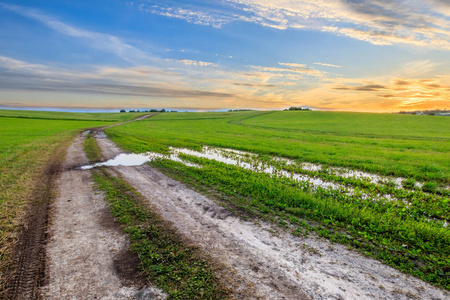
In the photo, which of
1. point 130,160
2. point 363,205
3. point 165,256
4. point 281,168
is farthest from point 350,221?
point 130,160

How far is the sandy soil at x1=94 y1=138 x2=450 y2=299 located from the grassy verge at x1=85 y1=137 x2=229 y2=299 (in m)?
0.33

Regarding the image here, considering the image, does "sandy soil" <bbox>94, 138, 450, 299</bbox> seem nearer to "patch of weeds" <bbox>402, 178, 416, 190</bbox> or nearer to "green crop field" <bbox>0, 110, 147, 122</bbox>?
"patch of weeds" <bbox>402, 178, 416, 190</bbox>

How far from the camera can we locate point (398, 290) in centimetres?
366

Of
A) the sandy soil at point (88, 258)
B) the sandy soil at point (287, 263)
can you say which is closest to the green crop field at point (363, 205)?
the sandy soil at point (287, 263)

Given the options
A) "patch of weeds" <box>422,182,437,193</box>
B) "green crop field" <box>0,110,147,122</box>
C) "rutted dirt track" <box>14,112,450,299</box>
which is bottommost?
"patch of weeds" <box>422,182,437,193</box>

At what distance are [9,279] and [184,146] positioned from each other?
16.7 metres

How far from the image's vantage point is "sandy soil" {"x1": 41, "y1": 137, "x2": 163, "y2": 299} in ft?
11.7

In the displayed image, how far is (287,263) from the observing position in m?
4.25

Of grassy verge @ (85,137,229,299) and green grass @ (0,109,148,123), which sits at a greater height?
green grass @ (0,109,148,123)

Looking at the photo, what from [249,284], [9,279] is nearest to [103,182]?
[9,279]

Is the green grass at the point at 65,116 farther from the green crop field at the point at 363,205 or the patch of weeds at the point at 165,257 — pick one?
the patch of weeds at the point at 165,257

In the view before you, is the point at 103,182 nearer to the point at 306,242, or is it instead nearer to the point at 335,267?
the point at 306,242

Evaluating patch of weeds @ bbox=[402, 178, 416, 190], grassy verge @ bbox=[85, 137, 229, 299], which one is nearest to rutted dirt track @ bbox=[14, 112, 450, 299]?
grassy verge @ bbox=[85, 137, 229, 299]

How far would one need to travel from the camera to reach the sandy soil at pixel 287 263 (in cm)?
360
